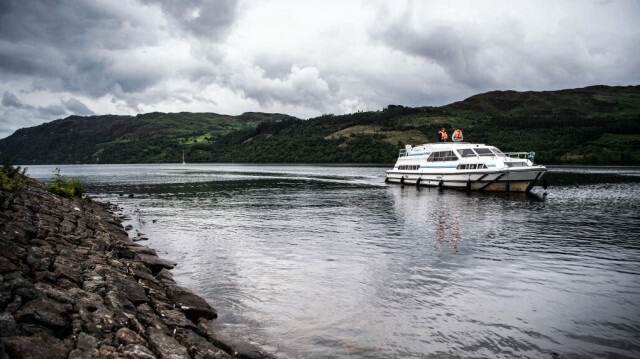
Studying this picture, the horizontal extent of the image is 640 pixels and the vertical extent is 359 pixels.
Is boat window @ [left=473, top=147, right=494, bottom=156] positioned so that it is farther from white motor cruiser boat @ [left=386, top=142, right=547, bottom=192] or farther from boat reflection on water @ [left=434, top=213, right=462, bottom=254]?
boat reflection on water @ [left=434, top=213, right=462, bottom=254]

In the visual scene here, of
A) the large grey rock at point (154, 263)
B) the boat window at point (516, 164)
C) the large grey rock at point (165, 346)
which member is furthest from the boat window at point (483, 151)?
the large grey rock at point (165, 346)

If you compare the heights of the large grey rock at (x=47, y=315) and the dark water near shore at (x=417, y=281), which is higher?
the large grey rock at (x=47, y=315)

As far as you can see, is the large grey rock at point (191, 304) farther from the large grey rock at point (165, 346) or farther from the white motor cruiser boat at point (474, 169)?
the white motor cruiser boat at point (474, 169)

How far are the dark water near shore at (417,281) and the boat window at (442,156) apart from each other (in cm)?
2478

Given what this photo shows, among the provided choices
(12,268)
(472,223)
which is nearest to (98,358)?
(12,268)

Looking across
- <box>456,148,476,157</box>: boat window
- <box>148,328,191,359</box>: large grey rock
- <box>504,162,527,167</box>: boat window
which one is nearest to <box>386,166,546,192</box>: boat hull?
<box>504,162,527,167</box>: boat window

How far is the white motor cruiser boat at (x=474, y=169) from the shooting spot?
159ft

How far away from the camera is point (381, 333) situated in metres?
10.2

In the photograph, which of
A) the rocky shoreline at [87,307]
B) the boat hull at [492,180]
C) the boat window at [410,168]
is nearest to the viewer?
the rocky shoreline at [87,307]

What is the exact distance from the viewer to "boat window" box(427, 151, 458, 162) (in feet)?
181

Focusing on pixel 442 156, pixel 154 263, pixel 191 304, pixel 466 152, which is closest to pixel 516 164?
pixel 466 152

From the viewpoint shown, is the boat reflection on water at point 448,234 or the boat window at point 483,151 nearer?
the boat reflection on water at point 448,234

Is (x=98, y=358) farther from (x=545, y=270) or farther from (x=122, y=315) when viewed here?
(x=545, y=270)

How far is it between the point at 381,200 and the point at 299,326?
34.6m
